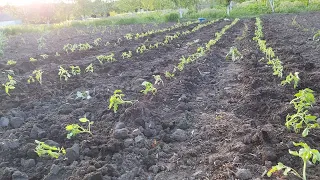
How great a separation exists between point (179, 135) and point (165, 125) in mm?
350

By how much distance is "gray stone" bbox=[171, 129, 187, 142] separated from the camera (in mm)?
3623

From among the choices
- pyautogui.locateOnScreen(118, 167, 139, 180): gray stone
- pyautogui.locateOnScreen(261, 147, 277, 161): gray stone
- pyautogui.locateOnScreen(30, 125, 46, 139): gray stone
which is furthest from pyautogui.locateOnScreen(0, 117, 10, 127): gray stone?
pyautogui.locateOnScreen(261, 147, 277, 161): gray stone

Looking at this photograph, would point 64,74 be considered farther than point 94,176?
Yes

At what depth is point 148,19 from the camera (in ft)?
97.1

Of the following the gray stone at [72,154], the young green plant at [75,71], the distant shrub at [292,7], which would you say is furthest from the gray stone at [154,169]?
the distant shrub at [292,7]

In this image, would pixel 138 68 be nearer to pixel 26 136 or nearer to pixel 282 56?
pixel 282 56

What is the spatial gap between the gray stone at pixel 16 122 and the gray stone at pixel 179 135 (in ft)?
6.94

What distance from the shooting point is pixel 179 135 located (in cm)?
365

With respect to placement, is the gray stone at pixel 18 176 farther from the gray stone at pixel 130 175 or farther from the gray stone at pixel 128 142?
the gray stone at pixel 128 142

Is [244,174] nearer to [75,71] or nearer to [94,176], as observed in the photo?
[94,176]

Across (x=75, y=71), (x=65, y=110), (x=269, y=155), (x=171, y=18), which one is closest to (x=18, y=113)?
(x=65, y=110)

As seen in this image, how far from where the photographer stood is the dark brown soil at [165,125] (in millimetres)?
2922

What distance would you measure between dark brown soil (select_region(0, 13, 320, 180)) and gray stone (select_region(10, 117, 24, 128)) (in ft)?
0.18

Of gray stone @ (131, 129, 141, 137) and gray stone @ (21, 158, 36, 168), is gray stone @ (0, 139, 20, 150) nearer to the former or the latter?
gray stone @ (21, 158, 36, 168)
